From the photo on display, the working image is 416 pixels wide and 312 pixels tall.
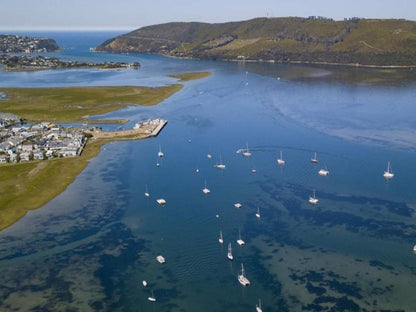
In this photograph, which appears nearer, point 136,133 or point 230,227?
point 230,227

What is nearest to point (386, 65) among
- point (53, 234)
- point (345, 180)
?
point (345, 180)

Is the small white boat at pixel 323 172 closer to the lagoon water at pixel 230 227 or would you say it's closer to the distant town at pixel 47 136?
the lagoon water at pixel 230 227

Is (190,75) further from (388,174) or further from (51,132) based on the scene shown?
(388,174)

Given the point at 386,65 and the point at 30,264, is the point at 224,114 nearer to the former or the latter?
the point at 30,264

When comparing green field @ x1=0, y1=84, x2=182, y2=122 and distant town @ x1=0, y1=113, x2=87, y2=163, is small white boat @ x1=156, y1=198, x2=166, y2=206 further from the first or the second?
green field @ x1=0, y1=84, x2=182, y2=122

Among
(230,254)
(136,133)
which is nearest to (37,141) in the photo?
(136,133)

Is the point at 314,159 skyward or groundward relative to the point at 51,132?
groundward
